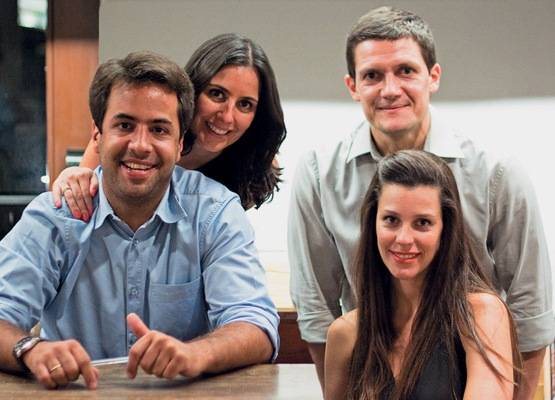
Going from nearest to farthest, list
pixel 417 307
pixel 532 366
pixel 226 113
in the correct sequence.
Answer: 1. pixel 417 307
2. pixel 532 366
3. pixel 226 113

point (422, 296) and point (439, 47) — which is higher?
point (439, 47)

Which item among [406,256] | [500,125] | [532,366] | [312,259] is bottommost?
[532,366]

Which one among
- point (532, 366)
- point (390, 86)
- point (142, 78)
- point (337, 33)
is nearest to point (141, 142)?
point (142, 78)

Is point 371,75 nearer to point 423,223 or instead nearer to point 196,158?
point 423,223

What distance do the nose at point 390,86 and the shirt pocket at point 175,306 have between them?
548 mm

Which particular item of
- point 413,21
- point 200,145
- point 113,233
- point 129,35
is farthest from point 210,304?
point 129,35

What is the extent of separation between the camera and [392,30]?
Result: 83.8 inches

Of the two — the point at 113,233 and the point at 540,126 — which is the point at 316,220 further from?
the point at 540,126

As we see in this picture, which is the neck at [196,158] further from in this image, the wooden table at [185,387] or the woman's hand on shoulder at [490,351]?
the woman's hand on shoulder at [490,351]

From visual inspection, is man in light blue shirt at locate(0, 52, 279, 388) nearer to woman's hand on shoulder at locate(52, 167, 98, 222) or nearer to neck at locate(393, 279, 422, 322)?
woman's hand on shoulder at locate(52, 167, 98, 222)

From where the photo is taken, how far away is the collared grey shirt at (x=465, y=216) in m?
2.16

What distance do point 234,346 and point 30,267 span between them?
0.45 meters

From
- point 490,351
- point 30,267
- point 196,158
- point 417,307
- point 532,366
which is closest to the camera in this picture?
point 490,351

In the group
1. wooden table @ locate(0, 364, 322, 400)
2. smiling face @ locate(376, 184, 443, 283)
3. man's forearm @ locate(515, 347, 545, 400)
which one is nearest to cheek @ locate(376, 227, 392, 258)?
smiling face @ locate(376, 184, 443, 283)
